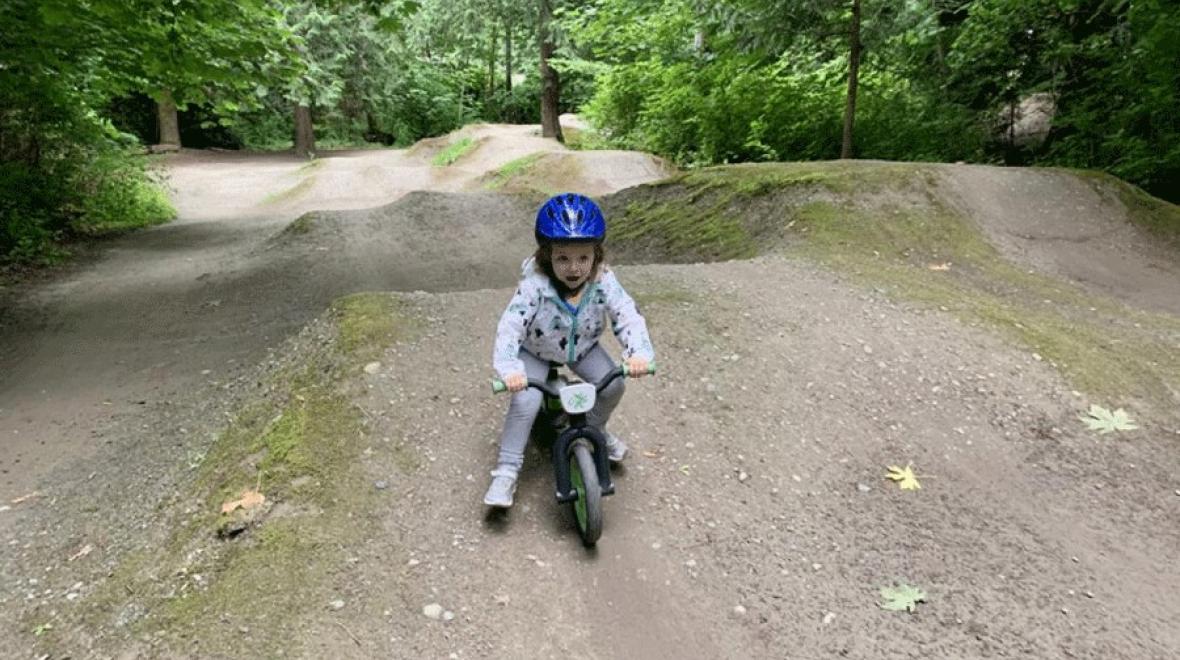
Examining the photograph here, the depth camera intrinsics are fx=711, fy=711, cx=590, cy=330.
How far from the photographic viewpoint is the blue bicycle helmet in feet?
10.7

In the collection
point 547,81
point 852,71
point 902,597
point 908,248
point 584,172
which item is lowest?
point 902,597

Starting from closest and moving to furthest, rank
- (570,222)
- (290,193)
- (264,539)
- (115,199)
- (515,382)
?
(515,382), (570,222), (264,539), (115,199), (290,193)

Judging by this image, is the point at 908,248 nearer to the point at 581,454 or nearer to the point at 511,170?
the point at 581,454

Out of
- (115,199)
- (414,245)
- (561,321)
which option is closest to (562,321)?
(561,321)

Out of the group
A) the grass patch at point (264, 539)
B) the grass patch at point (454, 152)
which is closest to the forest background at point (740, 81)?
the grass patch at point (264, 539)

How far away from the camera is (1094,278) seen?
7.77 metres

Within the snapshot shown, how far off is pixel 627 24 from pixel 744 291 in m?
17.0

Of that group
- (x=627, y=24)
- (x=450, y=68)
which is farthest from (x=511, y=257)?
(x=450, y=68)

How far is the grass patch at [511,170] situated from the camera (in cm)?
2010

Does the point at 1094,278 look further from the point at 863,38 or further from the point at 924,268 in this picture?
the point at 863,38

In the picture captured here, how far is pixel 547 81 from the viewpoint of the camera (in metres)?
24.8

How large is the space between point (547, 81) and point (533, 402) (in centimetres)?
2320

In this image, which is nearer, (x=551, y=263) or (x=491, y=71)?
(x=551, y=263)

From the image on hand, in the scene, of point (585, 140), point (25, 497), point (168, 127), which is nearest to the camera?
point (25, 497)
